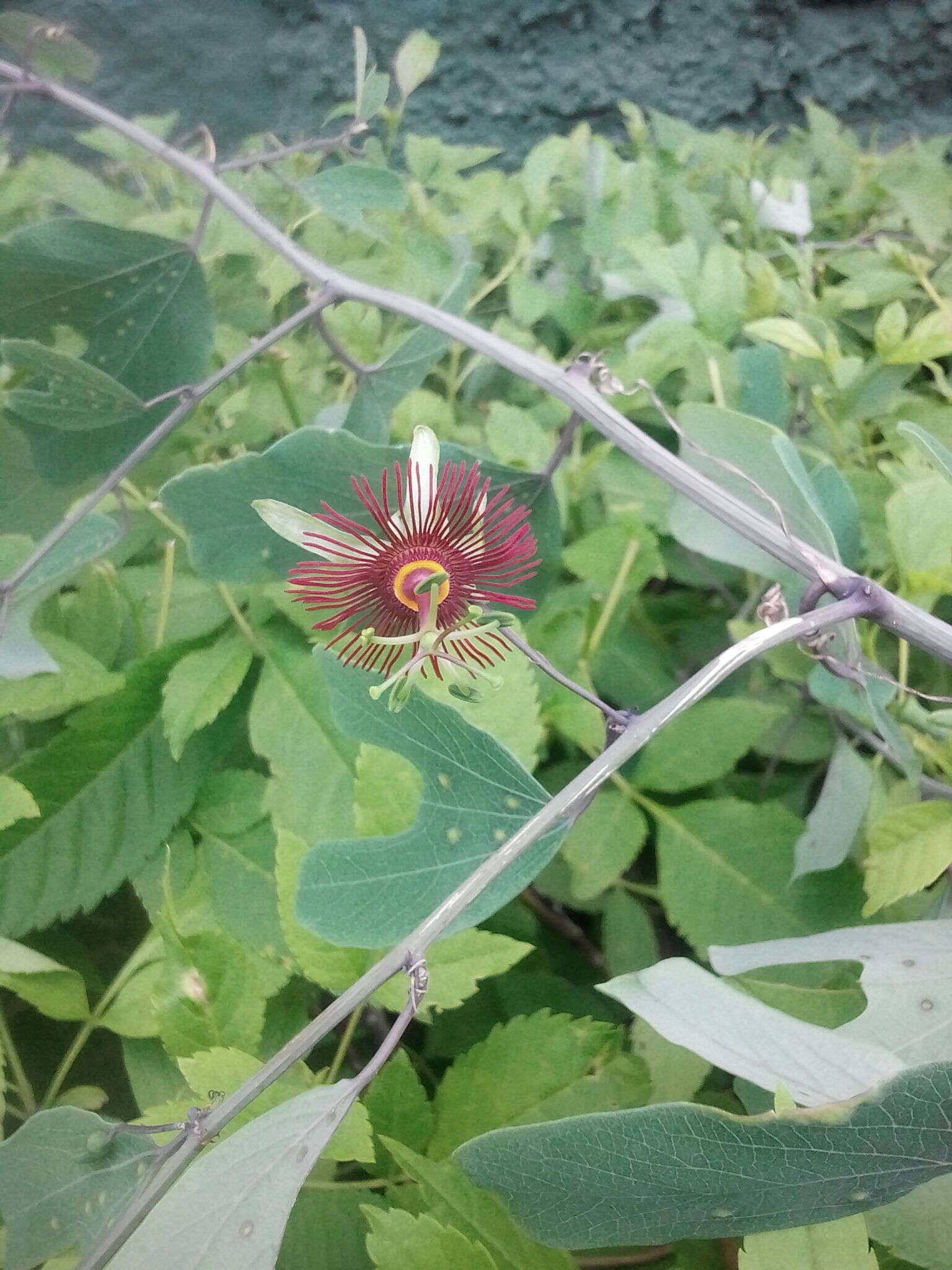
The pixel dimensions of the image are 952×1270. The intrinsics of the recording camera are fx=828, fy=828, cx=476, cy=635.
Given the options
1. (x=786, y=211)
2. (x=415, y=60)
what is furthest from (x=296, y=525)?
(x=786, y=211)

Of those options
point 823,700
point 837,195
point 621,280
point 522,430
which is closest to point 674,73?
point 837,195

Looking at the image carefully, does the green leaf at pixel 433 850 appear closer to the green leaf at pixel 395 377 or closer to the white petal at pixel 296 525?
the white petal at pixel 296 525

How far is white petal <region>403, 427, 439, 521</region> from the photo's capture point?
26 cm

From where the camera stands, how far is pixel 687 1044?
0.72 ft

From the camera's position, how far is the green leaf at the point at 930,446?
0.30m

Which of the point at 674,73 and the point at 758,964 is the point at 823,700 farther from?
the point at 674,73

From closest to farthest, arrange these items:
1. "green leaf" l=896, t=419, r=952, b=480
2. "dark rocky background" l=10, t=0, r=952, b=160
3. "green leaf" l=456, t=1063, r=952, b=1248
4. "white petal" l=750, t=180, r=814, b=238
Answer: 1. "green leaf" l=456, t=1063, r=952, b=1248
2. "green leaf" l=896, t=419, r=952, b=480
3. "white petal" l=750, t=180, r=814, b=238
4. "dark rocky background" l=10, t=0, r=952, b=160

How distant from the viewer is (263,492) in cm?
36

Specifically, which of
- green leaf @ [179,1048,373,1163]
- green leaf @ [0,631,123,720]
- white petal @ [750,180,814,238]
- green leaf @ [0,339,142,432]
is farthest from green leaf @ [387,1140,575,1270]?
white petal @ [750,180,814,238]

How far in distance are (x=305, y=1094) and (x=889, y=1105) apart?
146mm

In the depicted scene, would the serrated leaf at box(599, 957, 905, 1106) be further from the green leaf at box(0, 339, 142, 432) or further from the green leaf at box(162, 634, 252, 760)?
the green leaf at box(0, 339, 142, 432)

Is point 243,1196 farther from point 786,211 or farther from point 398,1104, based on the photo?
point 786,211

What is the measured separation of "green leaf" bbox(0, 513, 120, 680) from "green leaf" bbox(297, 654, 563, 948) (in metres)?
0.16

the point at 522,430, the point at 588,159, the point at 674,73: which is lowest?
the point at 522,430
